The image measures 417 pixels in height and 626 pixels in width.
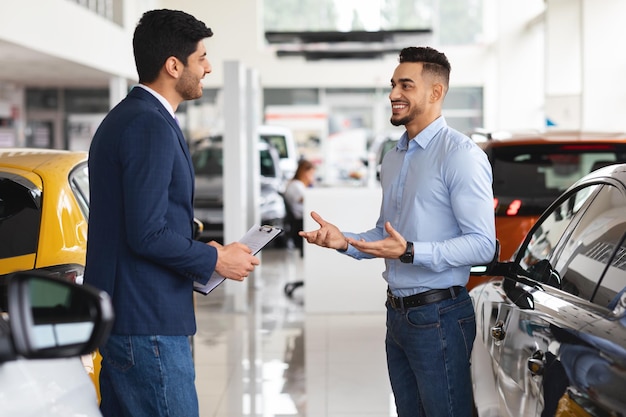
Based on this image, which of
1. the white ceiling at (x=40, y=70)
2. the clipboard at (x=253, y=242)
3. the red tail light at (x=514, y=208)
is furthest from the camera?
the white ceiling at (x=40, y=70)

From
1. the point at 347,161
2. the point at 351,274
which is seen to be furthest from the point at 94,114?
the point at 351,274

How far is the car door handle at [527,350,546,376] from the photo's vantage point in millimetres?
2846

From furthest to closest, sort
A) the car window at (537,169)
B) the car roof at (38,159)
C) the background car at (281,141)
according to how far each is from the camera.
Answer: the background car at (281,141)
the car window at (537,169)
the car roof at (38,159)

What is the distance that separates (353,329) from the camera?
866cm

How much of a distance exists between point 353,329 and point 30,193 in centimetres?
491

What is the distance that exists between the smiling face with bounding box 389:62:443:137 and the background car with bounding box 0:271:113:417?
172cm

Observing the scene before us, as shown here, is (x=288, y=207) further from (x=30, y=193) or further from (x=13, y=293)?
(x=13, y=293)

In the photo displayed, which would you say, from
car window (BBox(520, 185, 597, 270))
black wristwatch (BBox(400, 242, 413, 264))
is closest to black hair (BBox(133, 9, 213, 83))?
black wristwatch (BBox(400, 242, 413, 264))

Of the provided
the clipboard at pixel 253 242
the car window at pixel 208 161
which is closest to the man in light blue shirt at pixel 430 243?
the clipboard at pixel 253 242

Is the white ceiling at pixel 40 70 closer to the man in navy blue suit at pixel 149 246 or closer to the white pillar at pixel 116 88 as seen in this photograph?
the white pillar at pixel 116 88

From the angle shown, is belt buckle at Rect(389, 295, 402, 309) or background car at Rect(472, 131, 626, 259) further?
background car at Rect(472, 131, 626, 259)

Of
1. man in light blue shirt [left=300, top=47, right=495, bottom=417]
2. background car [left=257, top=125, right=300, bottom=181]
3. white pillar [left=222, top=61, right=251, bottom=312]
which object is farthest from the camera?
background car [left=257, top=125, right=300, bottom=181]

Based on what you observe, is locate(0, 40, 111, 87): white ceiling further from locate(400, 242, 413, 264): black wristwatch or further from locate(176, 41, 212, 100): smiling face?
locate(400, 242, 413, 264): black wristwatch

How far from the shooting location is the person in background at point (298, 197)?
10828 mm
